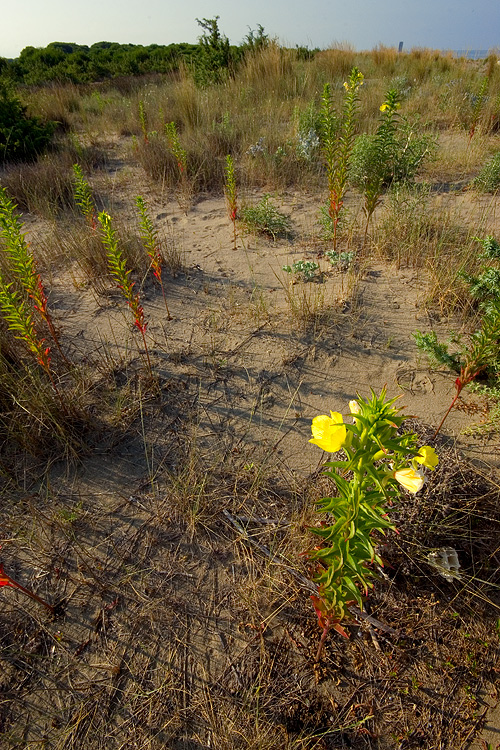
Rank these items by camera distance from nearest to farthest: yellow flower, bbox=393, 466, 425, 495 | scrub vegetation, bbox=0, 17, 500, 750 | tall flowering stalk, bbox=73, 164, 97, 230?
yellow flower, bbox=393, 466, 425, 495
scrub vegetation, bbox=0, 17, 500, 750
tall flowering stalk, bbox=73, 164, 97, 230

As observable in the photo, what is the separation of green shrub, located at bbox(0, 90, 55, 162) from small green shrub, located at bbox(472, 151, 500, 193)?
617 cm

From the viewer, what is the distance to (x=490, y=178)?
4238 millimetres

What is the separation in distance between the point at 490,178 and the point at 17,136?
6565 millimetres

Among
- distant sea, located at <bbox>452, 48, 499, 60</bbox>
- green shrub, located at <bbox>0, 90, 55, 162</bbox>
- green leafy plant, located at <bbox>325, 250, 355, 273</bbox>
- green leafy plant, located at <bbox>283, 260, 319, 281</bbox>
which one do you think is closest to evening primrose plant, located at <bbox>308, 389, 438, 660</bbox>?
green leafy plant, located at <bbox>283, 260, 319, 281</bbox>

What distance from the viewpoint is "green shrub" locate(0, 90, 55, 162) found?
19.0 ft

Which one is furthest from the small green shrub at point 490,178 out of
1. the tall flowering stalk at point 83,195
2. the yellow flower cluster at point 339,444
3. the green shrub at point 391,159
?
the yellow flower cluster at point 339,444

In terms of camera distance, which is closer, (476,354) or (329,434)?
(329,434)

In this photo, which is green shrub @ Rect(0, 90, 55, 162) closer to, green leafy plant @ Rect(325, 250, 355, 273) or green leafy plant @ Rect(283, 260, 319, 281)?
green leafy plant @ Rect(283, 260, 319, 281)

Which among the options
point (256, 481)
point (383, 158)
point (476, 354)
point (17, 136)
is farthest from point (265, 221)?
point (17, 136)

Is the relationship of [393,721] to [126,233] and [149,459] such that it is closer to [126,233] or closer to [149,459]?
[149,459]

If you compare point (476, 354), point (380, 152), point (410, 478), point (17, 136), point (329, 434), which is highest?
point (17, 136)

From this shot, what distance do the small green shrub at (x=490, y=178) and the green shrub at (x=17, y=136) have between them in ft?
20.3

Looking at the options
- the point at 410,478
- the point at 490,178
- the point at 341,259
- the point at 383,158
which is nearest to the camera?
the point at 410,478

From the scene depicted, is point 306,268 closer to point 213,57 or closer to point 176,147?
point 176,147
